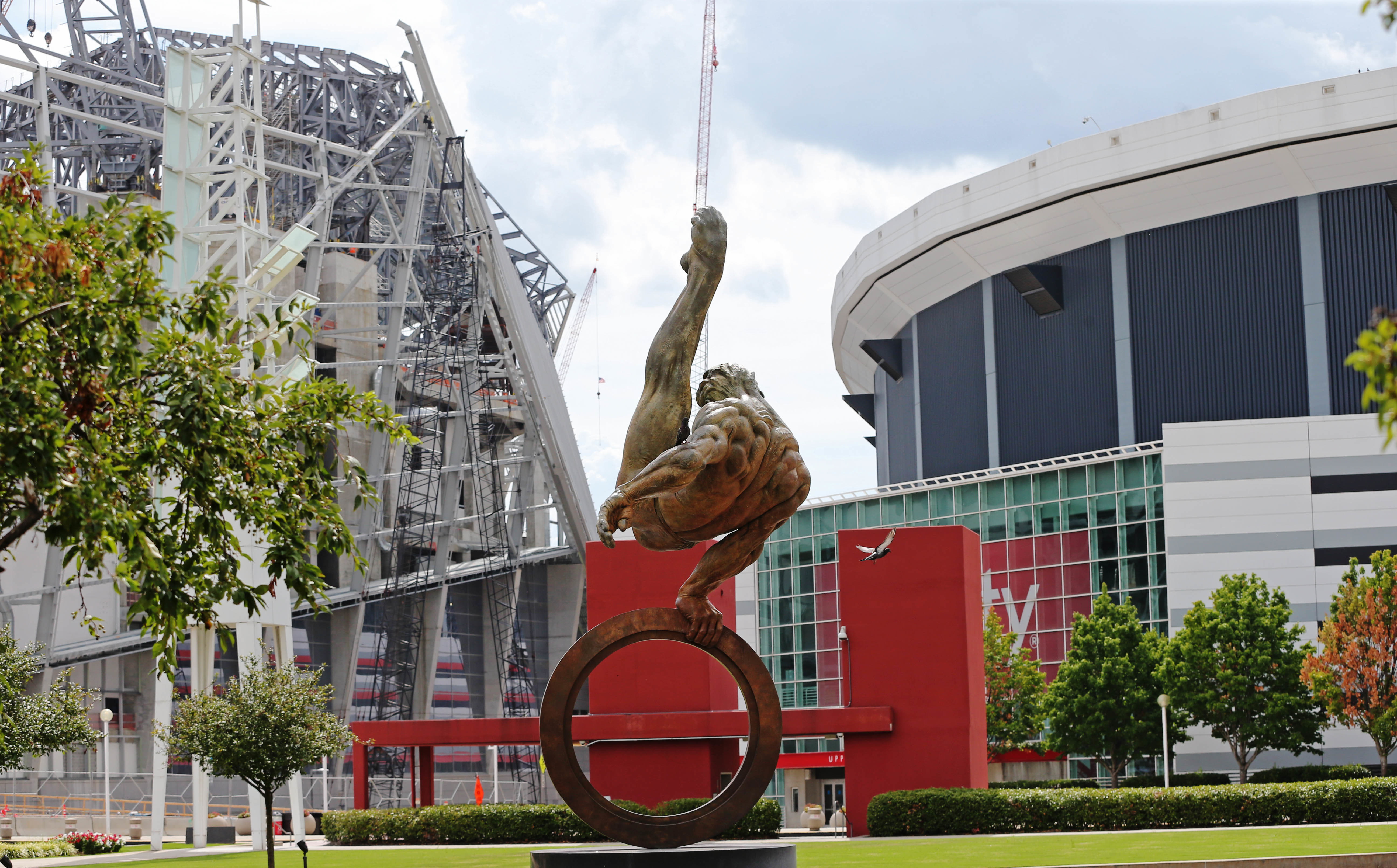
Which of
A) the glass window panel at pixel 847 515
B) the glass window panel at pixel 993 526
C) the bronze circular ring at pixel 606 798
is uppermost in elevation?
the glass window panel at pixel 847 515

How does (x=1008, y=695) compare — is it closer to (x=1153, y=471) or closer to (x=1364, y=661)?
(x=1153, y=471)

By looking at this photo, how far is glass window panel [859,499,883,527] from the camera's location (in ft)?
229

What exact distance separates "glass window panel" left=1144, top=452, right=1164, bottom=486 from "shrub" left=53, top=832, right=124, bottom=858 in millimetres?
41156

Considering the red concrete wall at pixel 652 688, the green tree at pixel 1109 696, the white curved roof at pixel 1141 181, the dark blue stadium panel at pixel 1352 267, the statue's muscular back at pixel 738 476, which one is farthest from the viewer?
the dark blue stadium panel at pixel 1352 267

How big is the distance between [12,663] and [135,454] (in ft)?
58.1

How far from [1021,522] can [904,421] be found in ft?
63.1

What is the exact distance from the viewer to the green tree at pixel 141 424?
9.43m

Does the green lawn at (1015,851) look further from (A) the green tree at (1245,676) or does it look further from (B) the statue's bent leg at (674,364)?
(A) the green tree at (1245,676)

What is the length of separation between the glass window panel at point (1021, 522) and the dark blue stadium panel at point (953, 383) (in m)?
8.08

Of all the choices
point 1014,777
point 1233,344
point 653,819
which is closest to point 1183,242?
point 1233,344

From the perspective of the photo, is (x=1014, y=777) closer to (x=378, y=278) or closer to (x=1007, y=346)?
(x=1007, y=346)

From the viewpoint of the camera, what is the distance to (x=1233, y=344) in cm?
6431

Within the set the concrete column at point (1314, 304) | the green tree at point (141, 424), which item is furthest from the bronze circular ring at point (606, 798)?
the concrete column at point (1314, 304)

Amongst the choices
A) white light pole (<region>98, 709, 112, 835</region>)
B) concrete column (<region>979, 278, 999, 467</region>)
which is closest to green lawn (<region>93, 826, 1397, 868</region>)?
white light pole (<region>98, 709, 112, 835</region>)
